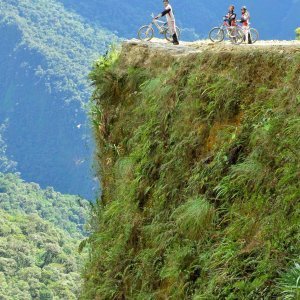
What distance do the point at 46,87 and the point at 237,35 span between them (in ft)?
464

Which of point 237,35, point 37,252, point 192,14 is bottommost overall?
point 237,35

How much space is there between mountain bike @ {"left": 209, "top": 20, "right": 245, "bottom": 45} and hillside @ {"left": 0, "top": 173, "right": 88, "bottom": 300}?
68.5ft

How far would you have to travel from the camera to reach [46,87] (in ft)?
497

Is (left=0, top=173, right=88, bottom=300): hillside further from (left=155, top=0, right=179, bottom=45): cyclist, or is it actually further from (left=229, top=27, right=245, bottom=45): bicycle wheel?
(left=155, top=0, right=179, bottom=45): cyclist

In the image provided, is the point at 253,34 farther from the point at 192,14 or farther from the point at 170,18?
the point at 192,14

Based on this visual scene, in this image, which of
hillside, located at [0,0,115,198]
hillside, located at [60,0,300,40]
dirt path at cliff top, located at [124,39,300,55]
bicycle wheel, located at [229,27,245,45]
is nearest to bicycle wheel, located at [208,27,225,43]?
bicycle wheel, located at [229,27,245,45]

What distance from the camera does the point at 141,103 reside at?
745cm

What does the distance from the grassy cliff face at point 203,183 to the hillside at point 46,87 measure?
11196 cm

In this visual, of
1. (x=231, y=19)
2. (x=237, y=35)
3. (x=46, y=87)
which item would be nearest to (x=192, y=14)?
(x=46, y=87)

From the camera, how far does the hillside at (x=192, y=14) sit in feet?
434

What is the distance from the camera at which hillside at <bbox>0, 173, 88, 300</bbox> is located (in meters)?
49.3

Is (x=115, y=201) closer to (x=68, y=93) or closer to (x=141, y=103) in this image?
(x=141, y=103)

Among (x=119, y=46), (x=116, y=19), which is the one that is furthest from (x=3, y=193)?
(x=119, y=46)

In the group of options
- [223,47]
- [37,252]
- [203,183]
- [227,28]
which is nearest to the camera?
[203,183]
